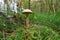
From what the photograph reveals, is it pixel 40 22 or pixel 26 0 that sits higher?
pixel 26 0

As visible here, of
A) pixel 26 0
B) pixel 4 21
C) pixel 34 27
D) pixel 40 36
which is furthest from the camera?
pixel 26 0

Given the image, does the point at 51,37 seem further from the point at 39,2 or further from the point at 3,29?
the point at 39,2

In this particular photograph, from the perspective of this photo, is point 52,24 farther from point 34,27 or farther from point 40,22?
point 34,27

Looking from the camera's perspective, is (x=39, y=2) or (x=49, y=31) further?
(x=39, y=2)

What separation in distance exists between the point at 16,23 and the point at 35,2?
4639 millimetres

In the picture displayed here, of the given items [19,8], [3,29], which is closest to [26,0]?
[19,8]

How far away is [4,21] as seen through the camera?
4.02 m

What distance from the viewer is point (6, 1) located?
5434 millimetres

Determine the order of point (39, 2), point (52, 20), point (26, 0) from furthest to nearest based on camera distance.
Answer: point (39, 2) < point (26, 0) < point (52, 20)

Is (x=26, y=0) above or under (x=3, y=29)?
above

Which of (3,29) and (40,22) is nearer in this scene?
(3,29)

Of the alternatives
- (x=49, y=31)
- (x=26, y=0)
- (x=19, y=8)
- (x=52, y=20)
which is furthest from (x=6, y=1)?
(x=49, y=31)

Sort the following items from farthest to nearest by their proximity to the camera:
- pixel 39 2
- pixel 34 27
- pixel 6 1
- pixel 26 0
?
pixel 39 2
pixel 26 0
pixel 6 1
pixel 34 27

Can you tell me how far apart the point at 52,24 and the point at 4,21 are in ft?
3.79
